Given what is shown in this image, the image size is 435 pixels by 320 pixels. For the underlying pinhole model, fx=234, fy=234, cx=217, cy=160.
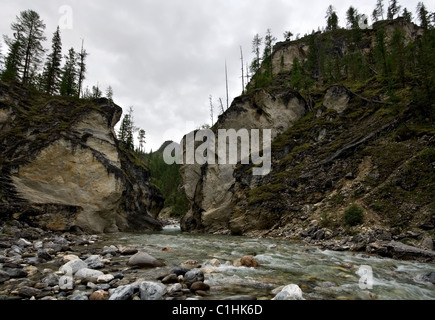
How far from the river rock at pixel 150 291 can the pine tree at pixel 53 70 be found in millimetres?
43185

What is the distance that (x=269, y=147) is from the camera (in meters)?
30.8

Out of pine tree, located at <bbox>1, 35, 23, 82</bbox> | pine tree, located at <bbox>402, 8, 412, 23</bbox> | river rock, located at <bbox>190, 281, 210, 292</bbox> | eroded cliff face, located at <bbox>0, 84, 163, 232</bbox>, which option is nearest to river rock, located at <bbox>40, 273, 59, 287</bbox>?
river rock, located at <bbox>190, 281, 210, 292</bbox>

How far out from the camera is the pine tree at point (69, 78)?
38219 mm

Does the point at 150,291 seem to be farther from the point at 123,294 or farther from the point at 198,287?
the point at 198,287

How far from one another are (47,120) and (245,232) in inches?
943

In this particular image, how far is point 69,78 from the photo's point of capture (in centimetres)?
3922

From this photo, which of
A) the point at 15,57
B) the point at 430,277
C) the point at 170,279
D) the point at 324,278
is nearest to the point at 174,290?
the point at 170,279

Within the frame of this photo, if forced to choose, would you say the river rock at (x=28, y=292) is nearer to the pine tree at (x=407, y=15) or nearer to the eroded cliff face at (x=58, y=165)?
the eroded cliff face at (x=58, y=165)

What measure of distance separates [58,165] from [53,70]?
24.9 m

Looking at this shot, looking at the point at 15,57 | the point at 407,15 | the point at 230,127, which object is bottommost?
the point at 230,127

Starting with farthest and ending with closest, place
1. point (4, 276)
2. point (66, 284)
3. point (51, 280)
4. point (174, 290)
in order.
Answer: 1. point (4, 276)
2. point (51, 280)
3. point (66, 284)
4. point (174, 290)

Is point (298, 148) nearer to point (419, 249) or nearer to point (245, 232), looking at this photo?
point (245, 232)

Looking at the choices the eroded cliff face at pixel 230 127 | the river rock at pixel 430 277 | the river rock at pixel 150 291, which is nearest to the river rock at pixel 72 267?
the river rock at pixel 150 291

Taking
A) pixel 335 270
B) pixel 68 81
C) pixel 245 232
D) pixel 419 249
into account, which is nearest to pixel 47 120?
pixel 68 81
